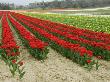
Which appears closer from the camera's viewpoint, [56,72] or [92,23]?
[56,72]

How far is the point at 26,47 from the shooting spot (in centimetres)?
Answer: 1463

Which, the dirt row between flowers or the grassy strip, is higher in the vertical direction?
the dirt row between flowers

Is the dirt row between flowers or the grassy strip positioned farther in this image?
the grassy strip

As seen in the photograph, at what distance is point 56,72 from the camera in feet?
31.8

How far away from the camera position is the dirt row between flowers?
902 centimetres

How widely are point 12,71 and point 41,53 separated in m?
2.47

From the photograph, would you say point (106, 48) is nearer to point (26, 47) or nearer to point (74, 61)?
point (74, 61)

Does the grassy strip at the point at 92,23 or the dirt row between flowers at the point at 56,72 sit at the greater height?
the dirt row between flowers at the point at 56,72

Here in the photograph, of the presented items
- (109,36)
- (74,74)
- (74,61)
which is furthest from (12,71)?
(109,36)

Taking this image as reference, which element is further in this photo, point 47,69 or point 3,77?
point 47,69

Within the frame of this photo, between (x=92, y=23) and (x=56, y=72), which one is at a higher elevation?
(x=56, y=72)

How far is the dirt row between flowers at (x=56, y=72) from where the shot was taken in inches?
355

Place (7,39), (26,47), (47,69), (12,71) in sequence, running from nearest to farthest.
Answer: (12,71) → (47,69) → (7,39) → (26,47)

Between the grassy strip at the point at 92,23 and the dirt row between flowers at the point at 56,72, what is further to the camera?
the grassy strip at the point at 92,23
